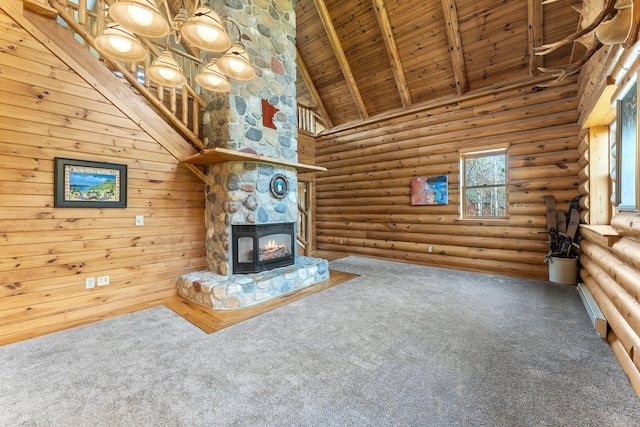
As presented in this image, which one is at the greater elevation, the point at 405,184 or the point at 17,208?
the point at 405,184

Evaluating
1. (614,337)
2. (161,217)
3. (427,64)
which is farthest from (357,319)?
(427,64)

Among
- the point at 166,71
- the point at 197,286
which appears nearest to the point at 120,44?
the point at 166,71

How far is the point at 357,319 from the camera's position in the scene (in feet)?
9.35

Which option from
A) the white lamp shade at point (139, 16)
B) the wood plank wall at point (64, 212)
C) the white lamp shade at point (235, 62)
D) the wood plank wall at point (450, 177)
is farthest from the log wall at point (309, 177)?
the white lamp shade at point (139, 16)

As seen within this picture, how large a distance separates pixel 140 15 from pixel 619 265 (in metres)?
4.41

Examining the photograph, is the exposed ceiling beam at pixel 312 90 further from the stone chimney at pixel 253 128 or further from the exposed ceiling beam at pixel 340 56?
the stone chimney at pixel 253 128

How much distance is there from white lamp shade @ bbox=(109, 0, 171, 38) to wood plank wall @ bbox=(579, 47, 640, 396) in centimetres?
371

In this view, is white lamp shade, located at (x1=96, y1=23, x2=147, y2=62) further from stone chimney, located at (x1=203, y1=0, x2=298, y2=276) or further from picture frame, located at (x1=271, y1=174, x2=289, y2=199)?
picture frame, located at (x1=271, y1=174, x2=289, y2=199)

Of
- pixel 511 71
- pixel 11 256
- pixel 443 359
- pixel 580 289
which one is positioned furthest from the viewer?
pixel 511 71

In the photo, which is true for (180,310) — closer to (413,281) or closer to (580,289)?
(413,281)

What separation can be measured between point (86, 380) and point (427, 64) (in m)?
6.66

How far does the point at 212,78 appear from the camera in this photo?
2836 millimetres

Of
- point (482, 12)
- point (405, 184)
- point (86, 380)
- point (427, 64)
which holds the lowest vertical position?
point (86, 380)

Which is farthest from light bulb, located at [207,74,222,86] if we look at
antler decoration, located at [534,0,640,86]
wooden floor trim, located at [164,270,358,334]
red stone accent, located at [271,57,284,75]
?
antler decoration, located at [534,0,640,86]
